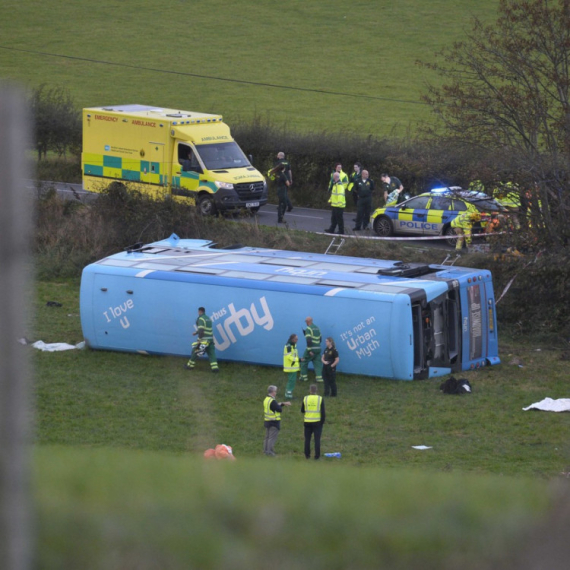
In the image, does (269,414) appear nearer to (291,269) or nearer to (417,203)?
(291,269)

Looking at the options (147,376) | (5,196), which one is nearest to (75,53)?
(147,376)

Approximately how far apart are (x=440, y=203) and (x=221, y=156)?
28.0ft

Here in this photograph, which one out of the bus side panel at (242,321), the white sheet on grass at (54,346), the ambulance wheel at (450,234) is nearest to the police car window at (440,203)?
the ambulance wheel at (450,234)

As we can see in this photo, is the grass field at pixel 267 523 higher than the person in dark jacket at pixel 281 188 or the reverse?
the reverse

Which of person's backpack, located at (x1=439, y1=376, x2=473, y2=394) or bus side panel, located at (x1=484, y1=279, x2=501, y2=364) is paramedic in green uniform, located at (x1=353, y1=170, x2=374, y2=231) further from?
person's backpack, located at (x1=439, y1=376, x2=473, y2=394)

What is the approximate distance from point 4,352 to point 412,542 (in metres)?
1.37

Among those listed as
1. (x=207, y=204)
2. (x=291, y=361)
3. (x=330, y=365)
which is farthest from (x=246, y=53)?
(x=291, y=361)

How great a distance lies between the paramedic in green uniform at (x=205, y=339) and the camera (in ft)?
61.0

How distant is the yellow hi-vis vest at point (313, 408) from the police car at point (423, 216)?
45.7ft

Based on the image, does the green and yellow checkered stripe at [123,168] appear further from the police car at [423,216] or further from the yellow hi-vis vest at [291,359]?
the yellow hi-vis vest at [291,359]

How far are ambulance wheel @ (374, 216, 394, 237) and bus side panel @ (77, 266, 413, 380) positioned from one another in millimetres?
11042

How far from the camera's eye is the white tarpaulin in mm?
16234

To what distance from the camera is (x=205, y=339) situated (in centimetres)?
1859

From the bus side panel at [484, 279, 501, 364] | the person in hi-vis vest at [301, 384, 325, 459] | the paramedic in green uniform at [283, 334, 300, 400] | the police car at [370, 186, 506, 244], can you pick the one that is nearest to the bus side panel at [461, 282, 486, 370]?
the bus side panel at [484, 279, 501, 364]
